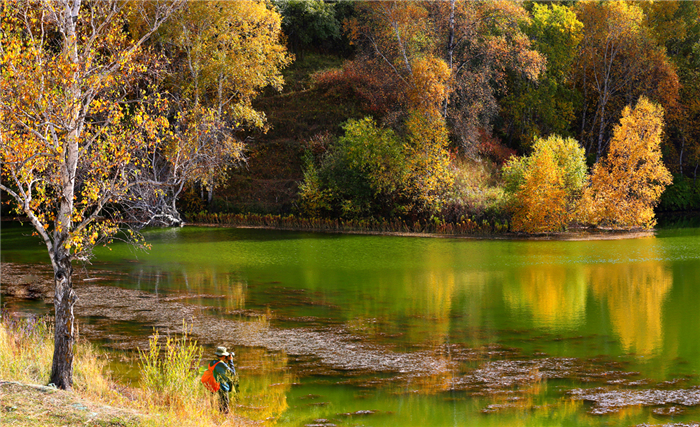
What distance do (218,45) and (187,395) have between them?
3361 cm

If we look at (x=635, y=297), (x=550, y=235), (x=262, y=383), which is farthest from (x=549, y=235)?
(x=262, y=383)

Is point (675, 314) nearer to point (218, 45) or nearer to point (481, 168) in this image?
point (481, 168)

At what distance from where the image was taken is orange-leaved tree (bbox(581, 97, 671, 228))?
3647 cm

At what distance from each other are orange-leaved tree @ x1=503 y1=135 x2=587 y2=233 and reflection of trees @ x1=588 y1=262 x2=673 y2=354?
30.0 ft

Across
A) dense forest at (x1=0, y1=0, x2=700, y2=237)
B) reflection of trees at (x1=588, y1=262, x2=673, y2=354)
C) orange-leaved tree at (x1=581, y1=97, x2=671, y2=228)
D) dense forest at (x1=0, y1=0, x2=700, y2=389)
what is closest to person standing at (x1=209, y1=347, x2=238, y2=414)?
reflection of trees at (x1=588, y1=262, x2=673, y2=354)

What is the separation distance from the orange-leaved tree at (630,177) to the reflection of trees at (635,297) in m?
11.2

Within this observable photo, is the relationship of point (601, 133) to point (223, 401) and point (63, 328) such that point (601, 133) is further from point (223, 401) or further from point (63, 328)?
point (63, 328)

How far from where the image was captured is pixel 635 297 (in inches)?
767

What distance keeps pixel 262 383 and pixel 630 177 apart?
31.7 meters

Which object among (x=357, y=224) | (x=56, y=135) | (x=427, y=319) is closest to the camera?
(x=56, y=135)

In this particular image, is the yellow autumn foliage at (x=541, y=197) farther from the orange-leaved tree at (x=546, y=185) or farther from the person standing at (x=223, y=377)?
the person standing at (x=223, y=377)

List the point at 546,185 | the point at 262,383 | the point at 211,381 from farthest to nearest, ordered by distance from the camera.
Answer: the point at 546,185
the point at 262,383
the point at 211,381

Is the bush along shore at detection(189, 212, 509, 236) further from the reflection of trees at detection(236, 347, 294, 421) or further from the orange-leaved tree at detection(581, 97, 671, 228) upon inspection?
the reflection of trees at detection(236, 347, 294, 421)

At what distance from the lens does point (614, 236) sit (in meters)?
34.5
